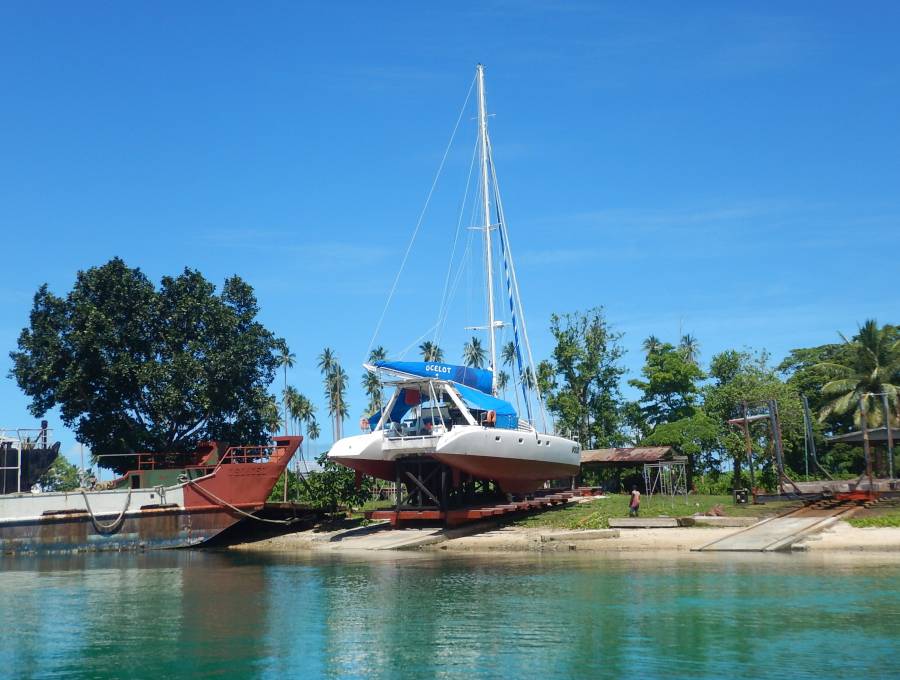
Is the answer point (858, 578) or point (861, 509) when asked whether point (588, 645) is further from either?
point (861, 509)

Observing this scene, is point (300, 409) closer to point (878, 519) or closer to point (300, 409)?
point (300, 409)

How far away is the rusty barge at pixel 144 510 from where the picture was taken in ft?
116

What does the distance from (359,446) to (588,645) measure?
18961mm

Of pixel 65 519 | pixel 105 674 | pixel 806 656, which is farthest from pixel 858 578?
pixel 65 519

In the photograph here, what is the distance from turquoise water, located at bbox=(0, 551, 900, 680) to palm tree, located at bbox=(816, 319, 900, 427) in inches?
1032

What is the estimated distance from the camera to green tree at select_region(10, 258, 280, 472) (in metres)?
41.0

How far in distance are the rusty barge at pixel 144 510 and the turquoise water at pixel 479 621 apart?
9.91 metres

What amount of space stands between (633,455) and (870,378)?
519 inches

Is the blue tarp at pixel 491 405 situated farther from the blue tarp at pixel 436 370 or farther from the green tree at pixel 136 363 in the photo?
the green tree at pixel 136 363

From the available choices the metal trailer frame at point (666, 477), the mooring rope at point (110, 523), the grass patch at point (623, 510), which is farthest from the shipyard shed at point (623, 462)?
the mooring rope at point (110, 523)

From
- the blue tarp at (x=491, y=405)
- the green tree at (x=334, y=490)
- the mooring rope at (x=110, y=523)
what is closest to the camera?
the blue tarp at (x=491, y=405)

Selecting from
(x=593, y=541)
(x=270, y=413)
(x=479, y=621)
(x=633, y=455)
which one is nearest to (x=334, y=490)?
(x=270, y=413)

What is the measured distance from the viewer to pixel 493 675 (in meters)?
12.9

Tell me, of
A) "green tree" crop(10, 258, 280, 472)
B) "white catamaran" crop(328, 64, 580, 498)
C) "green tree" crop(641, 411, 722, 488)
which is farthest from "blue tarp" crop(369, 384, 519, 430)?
"green tree" crop(641, 411, 722, 488)
